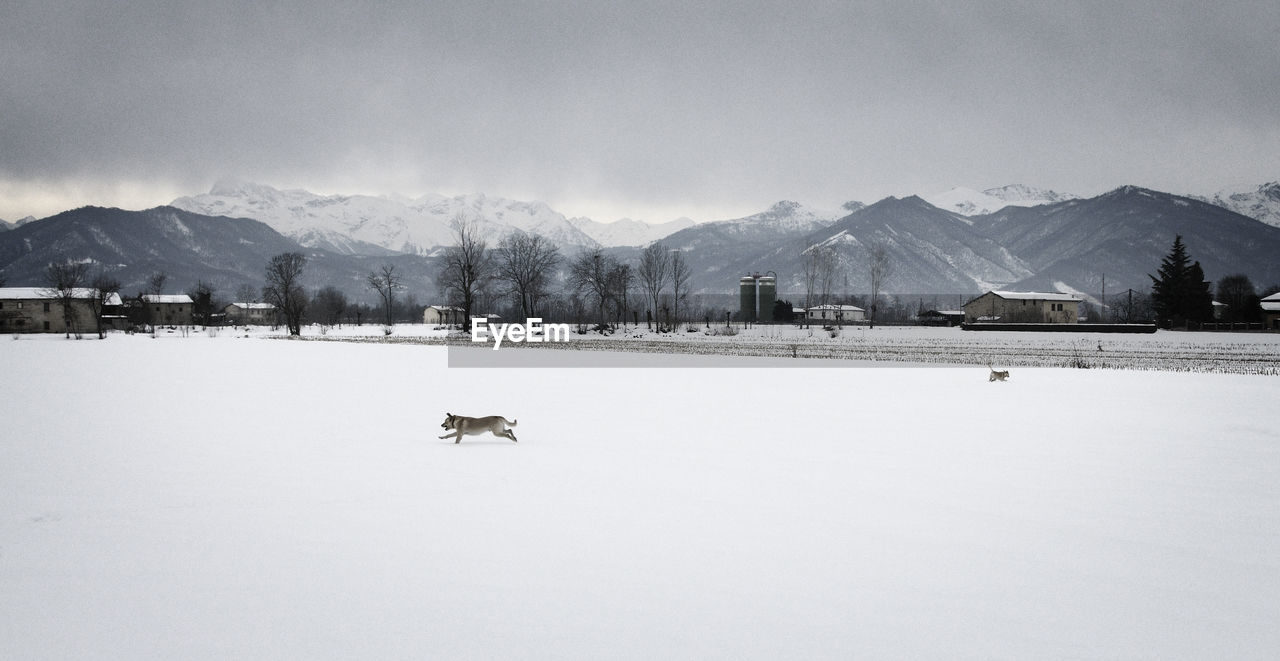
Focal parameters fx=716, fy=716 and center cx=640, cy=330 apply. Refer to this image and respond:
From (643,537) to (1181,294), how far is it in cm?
8978

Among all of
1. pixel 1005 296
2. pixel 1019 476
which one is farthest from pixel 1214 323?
pixel 1019 476

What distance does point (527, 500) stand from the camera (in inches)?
338

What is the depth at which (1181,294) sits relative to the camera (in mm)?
75938

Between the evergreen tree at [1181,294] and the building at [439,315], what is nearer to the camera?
the evergreen tree at [1181,294]

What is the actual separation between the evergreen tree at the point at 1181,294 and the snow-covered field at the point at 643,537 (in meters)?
74.0

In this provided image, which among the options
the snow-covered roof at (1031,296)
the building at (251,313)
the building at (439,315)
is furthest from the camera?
the building at (251,313)

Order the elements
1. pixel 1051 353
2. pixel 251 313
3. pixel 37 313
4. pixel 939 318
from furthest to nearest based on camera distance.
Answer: pixel 251 313, pixel 939 318, pixel 37 313, pixel 1051 353

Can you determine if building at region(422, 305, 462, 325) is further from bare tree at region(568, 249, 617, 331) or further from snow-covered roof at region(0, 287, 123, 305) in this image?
snow-covered roof at region(0, 287, 123, 305)

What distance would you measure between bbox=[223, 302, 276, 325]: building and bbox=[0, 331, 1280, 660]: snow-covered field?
14269 cm

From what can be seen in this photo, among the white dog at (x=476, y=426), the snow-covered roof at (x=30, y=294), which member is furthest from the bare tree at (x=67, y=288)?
the white dog at (x=476, y=426)

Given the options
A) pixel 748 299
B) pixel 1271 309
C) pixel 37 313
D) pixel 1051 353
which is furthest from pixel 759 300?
pixel 37 313

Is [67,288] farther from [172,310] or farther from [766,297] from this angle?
[766,297]

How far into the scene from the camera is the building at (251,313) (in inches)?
5605

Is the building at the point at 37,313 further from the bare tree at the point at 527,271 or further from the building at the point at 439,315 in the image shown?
the building at the point at 439,315
